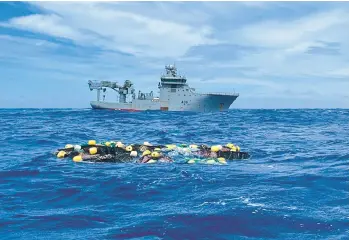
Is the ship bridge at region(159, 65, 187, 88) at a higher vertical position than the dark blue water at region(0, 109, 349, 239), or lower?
higher

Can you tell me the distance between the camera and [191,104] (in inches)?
3907

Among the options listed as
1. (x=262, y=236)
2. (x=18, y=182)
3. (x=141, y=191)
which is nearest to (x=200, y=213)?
(x=262, y=236)

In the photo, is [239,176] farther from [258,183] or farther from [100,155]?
[100,155]

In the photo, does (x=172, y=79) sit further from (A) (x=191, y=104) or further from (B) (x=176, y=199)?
(B) (x=176, y=199)

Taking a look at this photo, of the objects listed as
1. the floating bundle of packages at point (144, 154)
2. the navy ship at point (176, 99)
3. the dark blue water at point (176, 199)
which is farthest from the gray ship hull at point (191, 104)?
the dark blue water at point (176, 199)

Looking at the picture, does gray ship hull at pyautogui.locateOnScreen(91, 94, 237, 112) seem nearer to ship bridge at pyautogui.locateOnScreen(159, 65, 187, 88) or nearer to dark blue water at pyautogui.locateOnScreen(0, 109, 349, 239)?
ship bridge at pyautogui.locateOnScreen(159, 65, 187, 88)

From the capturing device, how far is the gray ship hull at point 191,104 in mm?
98838

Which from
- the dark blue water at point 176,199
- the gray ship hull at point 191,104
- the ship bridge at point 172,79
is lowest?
the dark blue water at point 176,199

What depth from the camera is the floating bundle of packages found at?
68.3ft

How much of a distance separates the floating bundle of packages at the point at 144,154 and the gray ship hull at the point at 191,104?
7515cm

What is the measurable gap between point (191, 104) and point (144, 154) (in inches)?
3085

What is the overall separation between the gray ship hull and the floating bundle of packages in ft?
247

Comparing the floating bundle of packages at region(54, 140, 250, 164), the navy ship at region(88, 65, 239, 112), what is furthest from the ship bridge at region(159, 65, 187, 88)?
the floating bundle of packages at region(54, 140, 250, 164)

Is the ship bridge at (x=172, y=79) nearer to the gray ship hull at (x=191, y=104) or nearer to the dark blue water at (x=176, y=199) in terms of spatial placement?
the gray ship hull at (x=191, y=104)
